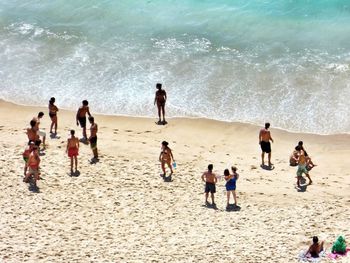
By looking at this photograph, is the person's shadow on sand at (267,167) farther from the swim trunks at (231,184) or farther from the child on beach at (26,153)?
the child on beach at (26,153)

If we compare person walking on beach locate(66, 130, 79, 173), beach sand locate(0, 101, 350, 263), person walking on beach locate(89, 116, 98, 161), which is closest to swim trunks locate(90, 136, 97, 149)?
person walking on beach locate(89, 116, 98, 161)

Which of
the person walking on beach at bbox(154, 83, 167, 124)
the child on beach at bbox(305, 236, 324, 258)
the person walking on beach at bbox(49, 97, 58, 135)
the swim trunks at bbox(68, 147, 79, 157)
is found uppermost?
the person walking on beach at bbox(154, 83, 167, 124)

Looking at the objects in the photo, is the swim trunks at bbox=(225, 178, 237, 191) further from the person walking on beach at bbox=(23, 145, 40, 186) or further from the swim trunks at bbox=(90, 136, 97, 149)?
the person walking on beach at bbox=(23, 145, 40, 186)

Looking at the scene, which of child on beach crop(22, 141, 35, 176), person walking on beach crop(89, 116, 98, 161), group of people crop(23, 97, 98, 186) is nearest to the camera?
group of people crop(23, 97, 98, 186)

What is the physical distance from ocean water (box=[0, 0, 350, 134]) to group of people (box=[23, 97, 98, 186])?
115 inches

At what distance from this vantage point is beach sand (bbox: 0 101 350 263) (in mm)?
18625

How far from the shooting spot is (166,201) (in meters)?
20.9

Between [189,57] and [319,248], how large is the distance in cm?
1279

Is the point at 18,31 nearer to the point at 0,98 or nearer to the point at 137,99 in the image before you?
the point at 0,98

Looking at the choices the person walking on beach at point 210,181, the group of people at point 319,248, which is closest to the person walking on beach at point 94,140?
the person walking on beach at point 210,181

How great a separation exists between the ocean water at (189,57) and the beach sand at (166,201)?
5.27ft

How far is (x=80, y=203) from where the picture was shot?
20531mm

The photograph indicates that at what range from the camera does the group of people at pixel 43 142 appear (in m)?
21.1

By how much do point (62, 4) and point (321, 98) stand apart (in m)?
12.9
